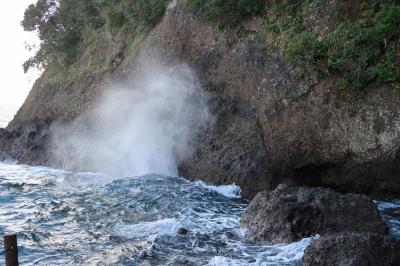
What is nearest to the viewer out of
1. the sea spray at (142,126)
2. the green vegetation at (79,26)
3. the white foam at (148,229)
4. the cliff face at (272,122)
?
the white foam at (148,229)

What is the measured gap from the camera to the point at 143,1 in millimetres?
21297

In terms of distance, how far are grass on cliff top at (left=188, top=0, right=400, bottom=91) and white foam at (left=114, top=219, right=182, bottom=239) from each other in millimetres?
5558

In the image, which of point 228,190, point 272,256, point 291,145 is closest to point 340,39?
point 291,145

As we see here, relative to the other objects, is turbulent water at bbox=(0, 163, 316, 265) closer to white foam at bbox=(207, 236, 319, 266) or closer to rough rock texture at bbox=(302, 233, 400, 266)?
white foam at bbox=(207, 236, 319, 266)

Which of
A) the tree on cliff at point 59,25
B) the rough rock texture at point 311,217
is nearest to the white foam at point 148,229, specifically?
the rough rock texture at point 311,217

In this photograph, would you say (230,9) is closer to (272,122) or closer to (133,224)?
(272,122)

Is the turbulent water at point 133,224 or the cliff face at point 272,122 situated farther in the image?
the cliff face at point 272,122

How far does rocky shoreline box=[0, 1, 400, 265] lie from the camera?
969cm

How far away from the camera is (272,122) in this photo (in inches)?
543

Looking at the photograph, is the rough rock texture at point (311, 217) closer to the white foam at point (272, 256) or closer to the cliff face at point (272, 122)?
the white foam at point (272, 256)

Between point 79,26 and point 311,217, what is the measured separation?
72.1 ft

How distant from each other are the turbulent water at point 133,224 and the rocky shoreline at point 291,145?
2.38 feet

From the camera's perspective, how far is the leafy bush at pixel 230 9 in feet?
51.2

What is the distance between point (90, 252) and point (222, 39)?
933 centimetres
